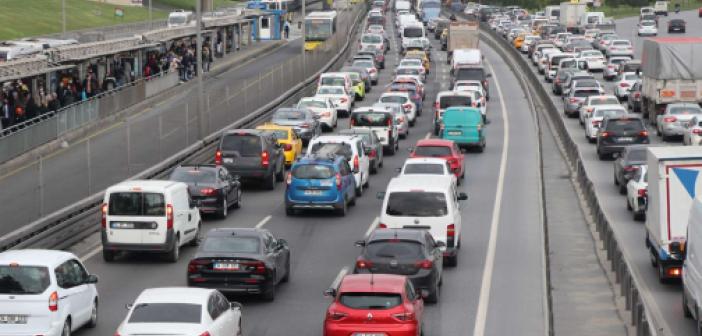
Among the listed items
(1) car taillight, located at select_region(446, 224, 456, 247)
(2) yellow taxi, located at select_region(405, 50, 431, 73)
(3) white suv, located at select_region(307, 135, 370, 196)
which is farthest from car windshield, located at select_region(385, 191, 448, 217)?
(2) yellow taxi, located at select_region(405, 50, 431, 73)

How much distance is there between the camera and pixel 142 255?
3133 centimetres

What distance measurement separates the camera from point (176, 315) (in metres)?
20.1

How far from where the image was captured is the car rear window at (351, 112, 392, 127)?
50.3 m

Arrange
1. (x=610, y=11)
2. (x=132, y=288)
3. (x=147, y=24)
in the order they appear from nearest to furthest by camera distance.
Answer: (x=132, y=288)
(x=147, y=24)
(x=610, y=11)

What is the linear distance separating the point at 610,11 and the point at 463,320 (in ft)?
567

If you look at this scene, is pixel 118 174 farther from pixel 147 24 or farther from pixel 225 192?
pixel 147 24

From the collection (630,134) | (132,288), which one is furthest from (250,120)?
(132,288)

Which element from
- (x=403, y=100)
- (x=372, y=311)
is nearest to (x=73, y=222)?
(x=372, y=311)

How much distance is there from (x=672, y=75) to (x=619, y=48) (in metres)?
36.7

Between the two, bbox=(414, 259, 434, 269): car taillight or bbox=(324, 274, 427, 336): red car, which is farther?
bbox=(414, 259, 434, 269): car taillight

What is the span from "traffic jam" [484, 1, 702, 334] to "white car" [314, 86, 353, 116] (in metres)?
9.20

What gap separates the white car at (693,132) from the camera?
4947 cm

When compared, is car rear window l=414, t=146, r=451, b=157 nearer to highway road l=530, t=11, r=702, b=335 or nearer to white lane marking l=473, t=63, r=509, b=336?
white lane marking l=473, t=63, r=509, b=336

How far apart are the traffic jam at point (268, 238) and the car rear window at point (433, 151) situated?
1.5 inches
